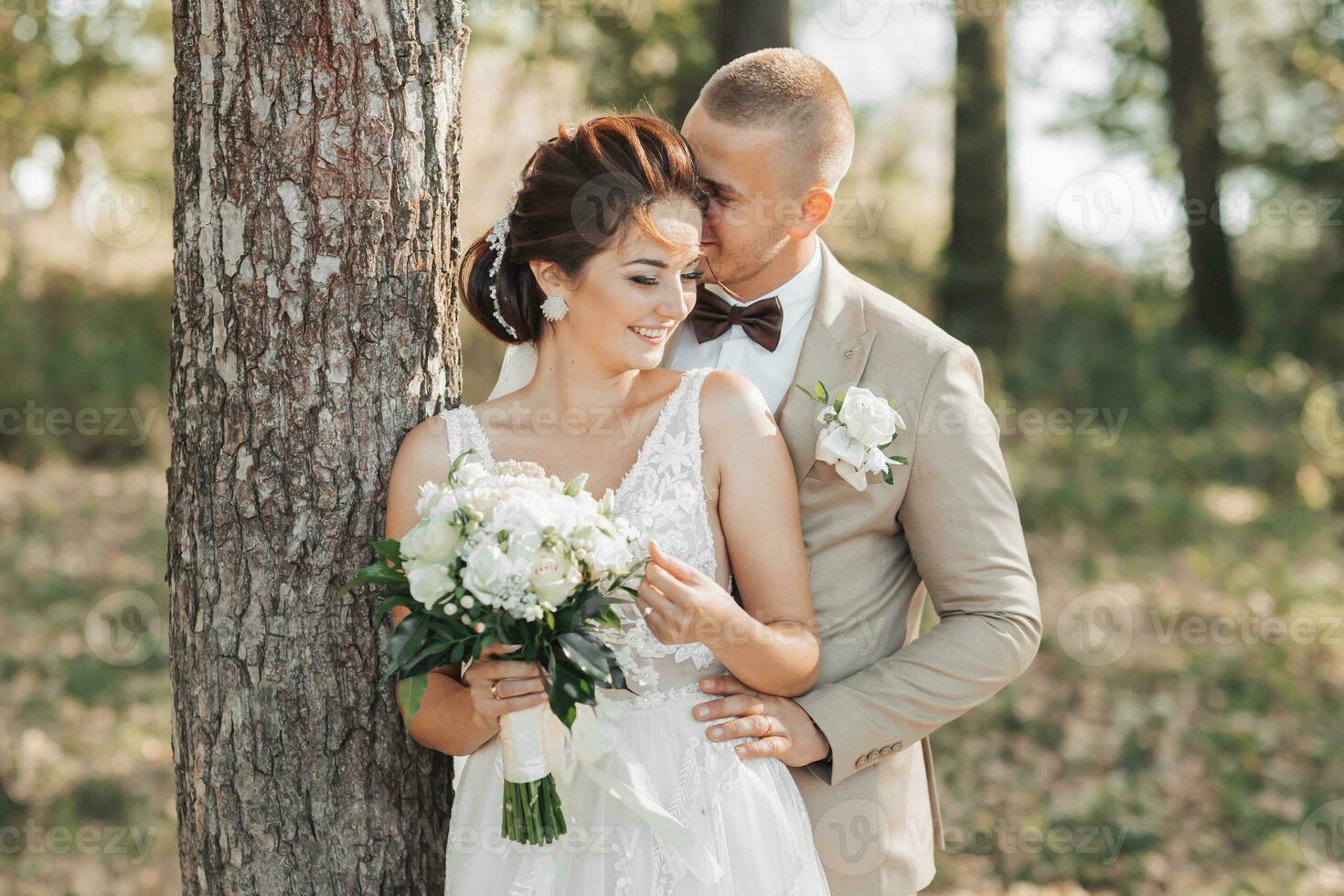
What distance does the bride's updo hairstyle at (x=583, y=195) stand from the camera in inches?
109

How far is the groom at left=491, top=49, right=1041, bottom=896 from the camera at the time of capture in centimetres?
287

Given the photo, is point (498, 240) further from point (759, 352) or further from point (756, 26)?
point (756, 26)

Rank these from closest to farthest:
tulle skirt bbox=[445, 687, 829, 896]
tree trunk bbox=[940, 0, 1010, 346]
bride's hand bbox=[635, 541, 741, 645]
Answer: bride's hand bbox=[635, 541, 741, 645] < tulle skirt bbox=[445, 687, 829, 896] < tree trunk bbox=[940, 0, 1010, 346]

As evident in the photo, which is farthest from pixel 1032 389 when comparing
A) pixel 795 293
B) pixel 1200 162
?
pixel 795 293

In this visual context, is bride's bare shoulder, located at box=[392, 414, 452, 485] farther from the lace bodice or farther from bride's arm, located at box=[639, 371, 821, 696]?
bride's arm, located at box=[639, 371, 821, 696]

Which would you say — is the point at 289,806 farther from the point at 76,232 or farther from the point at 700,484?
the point at 76,232

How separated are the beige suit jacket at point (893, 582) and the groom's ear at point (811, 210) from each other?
296 mm

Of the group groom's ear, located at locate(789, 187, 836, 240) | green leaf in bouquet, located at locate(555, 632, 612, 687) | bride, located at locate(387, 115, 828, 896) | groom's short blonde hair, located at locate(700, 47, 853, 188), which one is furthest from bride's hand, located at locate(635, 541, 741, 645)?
groom's short blonde hair, located at locate(700, 47, 853, 188)

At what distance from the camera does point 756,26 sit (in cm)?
778

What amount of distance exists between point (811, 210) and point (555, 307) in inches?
30.8

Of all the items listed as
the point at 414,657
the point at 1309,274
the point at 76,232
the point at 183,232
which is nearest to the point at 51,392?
the point at 76,232

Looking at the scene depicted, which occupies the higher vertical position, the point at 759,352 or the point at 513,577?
the point at 759,352

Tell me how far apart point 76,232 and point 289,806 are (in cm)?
1202

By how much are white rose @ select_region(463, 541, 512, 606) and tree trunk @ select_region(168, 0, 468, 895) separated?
65 cm
